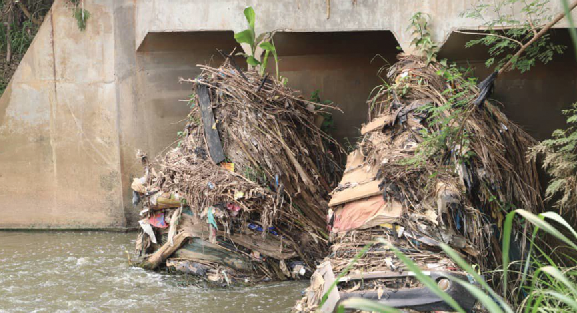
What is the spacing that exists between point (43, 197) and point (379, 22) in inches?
223

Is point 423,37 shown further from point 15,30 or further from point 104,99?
point 15,30

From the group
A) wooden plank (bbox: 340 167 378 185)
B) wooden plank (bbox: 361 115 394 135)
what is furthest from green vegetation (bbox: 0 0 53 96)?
wooden plank (bbox: 340 167 378 185)

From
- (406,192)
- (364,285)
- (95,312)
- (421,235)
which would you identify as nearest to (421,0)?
(406,192)

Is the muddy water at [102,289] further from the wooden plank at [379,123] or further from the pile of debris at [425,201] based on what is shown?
the wooden plank at [379,123]

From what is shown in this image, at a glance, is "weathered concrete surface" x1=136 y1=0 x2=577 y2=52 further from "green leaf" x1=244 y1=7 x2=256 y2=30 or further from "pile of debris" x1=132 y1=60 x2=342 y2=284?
"pile of debris" x1=132 y1=60 x2=342 y2=284

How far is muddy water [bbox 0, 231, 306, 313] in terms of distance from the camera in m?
5.54

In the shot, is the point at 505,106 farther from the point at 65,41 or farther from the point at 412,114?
the point at 65,41

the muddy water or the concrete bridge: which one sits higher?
the concrete bridge

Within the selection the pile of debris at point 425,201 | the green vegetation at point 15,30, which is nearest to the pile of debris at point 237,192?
the pile of debris at point 425,201

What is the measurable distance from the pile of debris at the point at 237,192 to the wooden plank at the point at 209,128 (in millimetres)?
12

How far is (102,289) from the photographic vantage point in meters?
6.09

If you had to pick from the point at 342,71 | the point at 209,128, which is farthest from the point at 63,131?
the point at 342,71

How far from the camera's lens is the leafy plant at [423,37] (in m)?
6.71

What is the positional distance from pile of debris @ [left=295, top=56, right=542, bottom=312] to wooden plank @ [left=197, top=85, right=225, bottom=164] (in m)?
1.49
